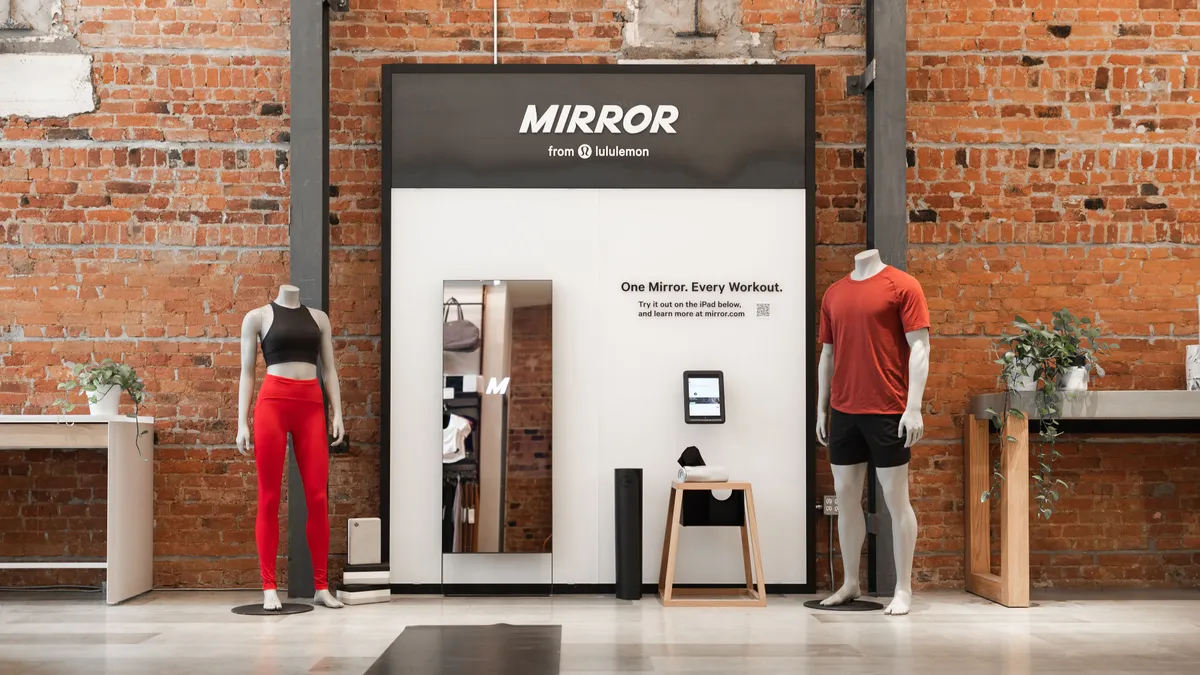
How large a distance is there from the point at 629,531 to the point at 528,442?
0.73 meters

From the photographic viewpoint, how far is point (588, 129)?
253 inches

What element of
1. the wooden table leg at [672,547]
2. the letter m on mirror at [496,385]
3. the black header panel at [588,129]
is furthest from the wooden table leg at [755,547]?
the black header panel at [588,129]

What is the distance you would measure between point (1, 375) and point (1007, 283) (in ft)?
19.3

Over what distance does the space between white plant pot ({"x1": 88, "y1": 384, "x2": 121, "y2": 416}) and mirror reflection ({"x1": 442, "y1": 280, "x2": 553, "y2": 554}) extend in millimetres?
1749

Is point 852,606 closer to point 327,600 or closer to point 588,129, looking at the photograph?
point 327,600

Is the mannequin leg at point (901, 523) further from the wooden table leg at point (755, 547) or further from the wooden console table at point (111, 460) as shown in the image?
the wooden console table at point (111, 460)

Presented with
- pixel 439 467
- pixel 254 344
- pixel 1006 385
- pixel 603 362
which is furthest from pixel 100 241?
pixel 1006 385

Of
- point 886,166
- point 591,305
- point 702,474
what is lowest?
point 702,474

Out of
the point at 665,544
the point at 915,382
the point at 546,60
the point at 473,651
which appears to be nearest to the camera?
the point at 473,651

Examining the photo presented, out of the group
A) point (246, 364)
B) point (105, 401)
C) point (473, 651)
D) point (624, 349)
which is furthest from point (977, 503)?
point (105, 401)

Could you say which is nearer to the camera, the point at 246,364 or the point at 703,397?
the point at 246,364

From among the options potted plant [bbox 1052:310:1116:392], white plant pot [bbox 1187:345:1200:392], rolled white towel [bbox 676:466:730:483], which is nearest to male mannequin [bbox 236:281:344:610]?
rolled white towel [bbox 676:466:730:483]

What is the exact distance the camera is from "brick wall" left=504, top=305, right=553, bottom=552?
617 cm

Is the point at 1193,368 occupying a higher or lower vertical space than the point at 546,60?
lower
